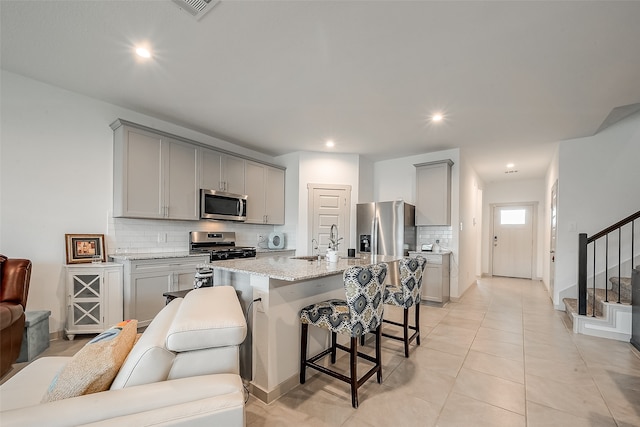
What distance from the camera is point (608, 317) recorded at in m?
3.17

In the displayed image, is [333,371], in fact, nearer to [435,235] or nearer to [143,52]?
[143,52]

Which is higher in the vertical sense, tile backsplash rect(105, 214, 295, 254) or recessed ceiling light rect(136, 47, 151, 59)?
recessed ceiling light rect(136, 47, 151, 59)

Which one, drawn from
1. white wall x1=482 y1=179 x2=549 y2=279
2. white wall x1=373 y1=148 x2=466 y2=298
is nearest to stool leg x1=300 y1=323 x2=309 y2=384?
A: white wall x1=373 y1=148 x2=466 y2=298

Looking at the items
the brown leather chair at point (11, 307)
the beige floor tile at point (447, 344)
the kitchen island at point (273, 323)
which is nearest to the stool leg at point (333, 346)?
the kitchen island at point (273, 323)

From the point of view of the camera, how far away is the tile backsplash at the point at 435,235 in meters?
4.88

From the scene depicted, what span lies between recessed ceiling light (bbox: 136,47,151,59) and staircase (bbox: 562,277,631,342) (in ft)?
16.9

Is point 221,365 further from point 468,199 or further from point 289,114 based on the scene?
point 468,199

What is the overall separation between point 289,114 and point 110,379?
3.16m

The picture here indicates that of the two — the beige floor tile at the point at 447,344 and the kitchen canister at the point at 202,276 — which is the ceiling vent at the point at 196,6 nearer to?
the kitchen canister at the point at 202,276

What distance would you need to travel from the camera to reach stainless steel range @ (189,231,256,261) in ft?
12.8

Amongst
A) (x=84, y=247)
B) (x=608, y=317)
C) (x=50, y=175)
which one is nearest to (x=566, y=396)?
(x=608, y=317)

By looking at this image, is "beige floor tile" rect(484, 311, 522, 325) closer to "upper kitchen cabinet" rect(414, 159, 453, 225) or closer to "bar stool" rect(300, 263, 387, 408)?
"upper kitchen cabinet" rect(414, 159, 453, 225)

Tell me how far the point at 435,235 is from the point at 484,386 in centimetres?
316

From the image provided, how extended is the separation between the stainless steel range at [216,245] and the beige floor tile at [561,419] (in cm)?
355
